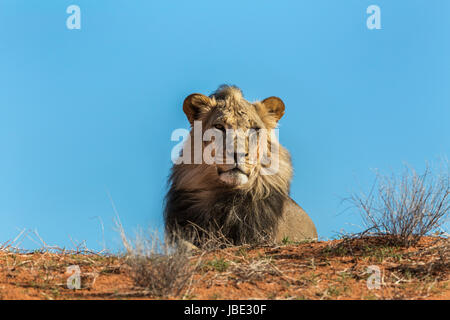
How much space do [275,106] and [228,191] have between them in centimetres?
157

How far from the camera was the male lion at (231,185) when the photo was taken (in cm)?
707

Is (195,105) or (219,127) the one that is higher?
(195,105)

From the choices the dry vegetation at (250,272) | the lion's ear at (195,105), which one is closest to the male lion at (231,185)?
the lion's ear at (195,105)

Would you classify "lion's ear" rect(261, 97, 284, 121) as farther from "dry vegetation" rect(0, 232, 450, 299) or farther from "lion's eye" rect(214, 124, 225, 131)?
"dry vegetation" rect(0, 232, 450, 299)

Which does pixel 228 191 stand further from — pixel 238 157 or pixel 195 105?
pixel 195 105

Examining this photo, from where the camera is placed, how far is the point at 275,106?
794cm

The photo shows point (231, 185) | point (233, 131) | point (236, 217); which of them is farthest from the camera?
point (236, 217)

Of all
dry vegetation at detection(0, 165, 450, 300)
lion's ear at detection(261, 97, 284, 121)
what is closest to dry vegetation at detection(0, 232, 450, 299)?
dry vegetation at detection(0, 165, 450, 300)

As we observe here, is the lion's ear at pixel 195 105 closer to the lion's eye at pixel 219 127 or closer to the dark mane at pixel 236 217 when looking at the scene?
the lion's eye at pixel 219 127

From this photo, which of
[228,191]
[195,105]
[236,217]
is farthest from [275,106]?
[236,217]

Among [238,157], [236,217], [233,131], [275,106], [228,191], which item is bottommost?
[236,217]

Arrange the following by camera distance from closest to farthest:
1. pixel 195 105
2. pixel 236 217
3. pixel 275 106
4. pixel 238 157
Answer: pixel 238 157 → pixel 236 217 → pixel 195 105 → pixel 275 106

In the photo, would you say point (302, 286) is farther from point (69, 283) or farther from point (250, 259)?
point (69, 283)
